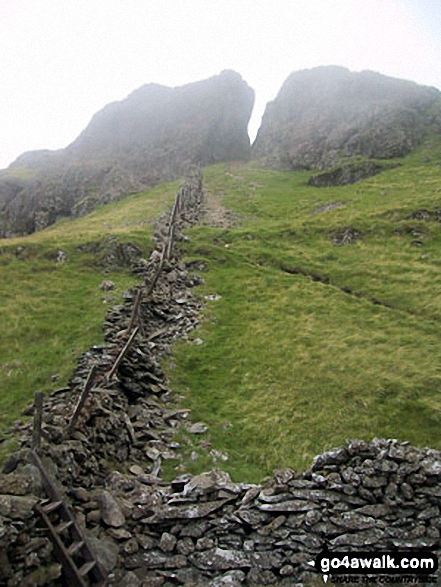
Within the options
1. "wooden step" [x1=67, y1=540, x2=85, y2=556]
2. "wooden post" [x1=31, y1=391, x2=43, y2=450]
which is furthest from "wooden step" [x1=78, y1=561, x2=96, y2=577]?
"wooden post" [x1=31, y1=391, x2=43, y2=450]

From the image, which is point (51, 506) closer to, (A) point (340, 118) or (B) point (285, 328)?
A: (B) point (285, 328)

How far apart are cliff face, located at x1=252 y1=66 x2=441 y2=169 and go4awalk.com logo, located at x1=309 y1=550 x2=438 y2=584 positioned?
72357 mm

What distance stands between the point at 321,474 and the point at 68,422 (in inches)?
280

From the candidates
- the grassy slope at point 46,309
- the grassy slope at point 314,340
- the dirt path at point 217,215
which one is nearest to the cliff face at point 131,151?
the dirt path at point 217,215

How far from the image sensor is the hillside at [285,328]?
16.0 metres

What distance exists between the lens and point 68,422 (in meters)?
12.8

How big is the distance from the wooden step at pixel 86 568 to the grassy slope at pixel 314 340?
15.8 ft

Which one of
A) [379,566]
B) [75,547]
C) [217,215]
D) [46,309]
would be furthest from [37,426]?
[217,215]

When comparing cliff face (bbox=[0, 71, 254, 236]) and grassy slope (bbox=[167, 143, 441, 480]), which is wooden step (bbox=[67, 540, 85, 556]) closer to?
grassy slope (bbox=[167, 143, 441, 480])

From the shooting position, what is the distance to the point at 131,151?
Answer: 3836 inches

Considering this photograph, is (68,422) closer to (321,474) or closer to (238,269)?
(321,474)

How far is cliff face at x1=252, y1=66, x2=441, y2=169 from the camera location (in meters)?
76.2

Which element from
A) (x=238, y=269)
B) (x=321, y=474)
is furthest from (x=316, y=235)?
(x=321, y=474)

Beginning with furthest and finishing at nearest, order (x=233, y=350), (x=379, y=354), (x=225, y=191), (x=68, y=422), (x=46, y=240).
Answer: (x=225, y=191) < (x=46, y=240) < (x=233, y=350) < (x=379, y=354) < (x=68, y=422)
